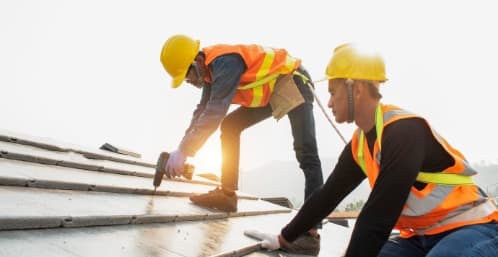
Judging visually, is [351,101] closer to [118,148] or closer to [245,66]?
[245,66]

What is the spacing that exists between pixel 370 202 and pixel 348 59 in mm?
783

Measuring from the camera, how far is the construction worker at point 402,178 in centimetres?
174

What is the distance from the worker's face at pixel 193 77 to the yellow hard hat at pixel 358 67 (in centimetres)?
161

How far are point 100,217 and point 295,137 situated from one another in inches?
72.8

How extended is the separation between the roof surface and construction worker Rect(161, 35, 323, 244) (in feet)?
1.37

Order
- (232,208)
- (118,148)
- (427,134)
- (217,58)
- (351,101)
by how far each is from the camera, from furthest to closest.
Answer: (118,148), (232,208), (217,58), (351,101), (427,134)

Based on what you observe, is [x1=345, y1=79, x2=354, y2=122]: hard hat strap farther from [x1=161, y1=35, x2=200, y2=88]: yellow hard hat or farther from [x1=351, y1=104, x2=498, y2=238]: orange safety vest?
[x1=161, y1=35, x2=200, y2=88]: yellow hard hat

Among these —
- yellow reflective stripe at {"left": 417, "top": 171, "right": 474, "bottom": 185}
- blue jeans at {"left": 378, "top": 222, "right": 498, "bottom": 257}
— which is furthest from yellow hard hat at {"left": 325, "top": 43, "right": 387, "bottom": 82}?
blue jeans at {"left": 378, "top": 222, "right": 498, "bottom": 257}

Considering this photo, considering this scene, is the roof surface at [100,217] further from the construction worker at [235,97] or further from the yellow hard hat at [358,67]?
the yellow hard hat at [358,67]

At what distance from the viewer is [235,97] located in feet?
11.7

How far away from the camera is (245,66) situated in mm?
3359

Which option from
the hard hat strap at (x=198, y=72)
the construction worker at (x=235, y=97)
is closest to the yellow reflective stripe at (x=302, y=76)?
the construction worker at (x=235, y=97)

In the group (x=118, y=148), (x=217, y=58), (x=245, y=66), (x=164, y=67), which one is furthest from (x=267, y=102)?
(x=118, y=148)

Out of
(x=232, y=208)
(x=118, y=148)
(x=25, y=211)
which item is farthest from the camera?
(x=118, y=148)
